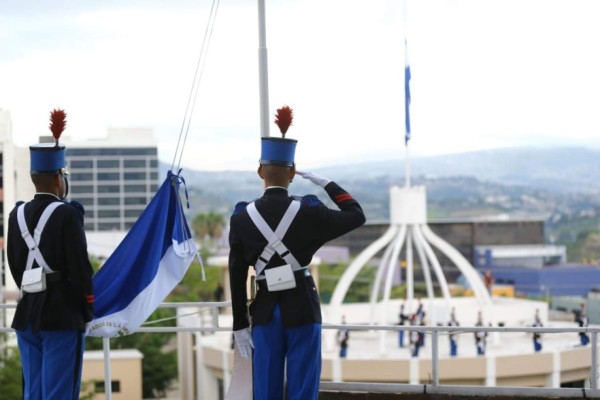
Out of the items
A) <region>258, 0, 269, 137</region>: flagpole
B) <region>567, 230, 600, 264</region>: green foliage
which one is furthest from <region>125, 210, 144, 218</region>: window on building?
<region>258, 0, 269, 137</region>: flagpole

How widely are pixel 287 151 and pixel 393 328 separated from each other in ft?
7.58

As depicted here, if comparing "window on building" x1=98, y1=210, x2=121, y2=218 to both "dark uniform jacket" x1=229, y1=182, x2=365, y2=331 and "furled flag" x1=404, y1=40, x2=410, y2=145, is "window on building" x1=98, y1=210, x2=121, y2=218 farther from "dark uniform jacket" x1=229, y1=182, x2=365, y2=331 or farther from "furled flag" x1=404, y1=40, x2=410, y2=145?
"dark uniform jacket" x1=229, y1=182, x2=365, y2=331

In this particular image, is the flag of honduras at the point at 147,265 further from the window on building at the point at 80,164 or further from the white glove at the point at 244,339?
the window on building at the point at 80,164

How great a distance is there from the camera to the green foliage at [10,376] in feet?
114

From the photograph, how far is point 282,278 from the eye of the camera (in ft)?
17.0

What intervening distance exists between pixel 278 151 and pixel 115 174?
454 ft

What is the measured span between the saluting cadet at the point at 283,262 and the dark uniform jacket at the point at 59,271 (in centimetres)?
69

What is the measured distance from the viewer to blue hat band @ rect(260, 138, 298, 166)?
5238 mm

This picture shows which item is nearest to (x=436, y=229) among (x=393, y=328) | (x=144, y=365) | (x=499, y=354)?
(x=144, y=365)

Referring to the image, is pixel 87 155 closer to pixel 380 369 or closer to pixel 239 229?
pixel 380 369

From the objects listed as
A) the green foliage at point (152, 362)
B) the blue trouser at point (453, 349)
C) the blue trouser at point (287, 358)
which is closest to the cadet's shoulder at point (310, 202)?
the blue trouser at point (287, 358)

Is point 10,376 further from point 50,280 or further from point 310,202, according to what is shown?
point 310,202

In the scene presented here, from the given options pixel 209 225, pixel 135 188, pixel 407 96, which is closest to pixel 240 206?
pixel 407 96

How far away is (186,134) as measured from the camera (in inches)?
250
